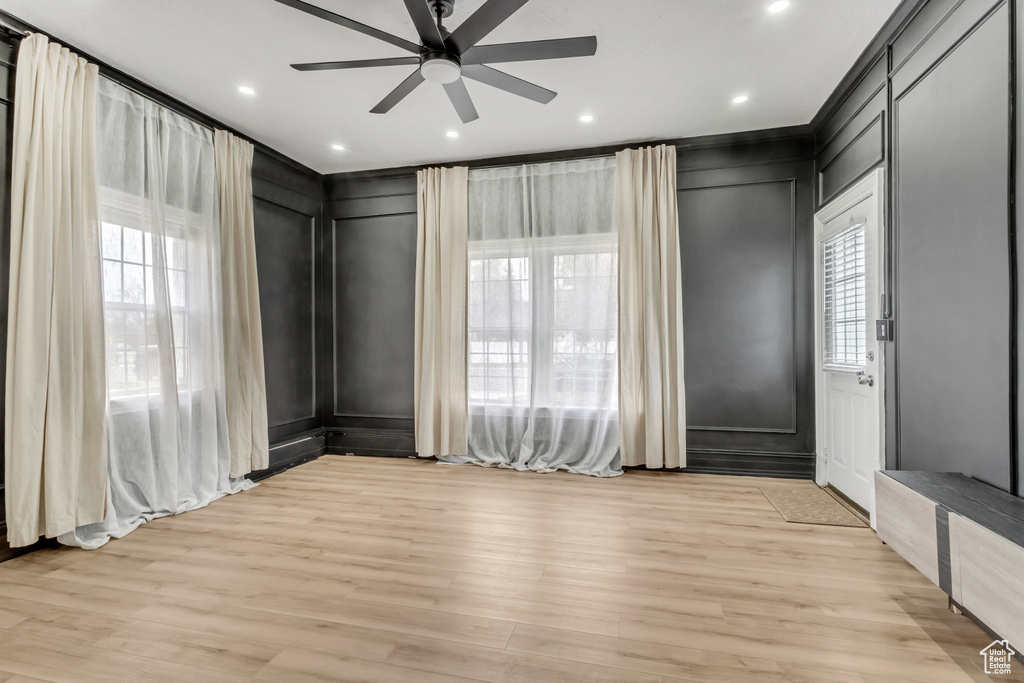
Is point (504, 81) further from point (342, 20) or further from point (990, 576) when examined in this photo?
point (990, 576)

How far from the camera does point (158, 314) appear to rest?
128 inches

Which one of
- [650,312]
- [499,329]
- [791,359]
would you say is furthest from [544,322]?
[791,359]

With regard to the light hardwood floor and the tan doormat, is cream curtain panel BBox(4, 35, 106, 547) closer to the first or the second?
the light hardwood floor

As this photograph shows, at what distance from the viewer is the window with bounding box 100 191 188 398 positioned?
3010mm

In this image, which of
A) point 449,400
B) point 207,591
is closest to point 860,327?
point 449,400

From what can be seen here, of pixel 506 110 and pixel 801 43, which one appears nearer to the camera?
pixel 801 43

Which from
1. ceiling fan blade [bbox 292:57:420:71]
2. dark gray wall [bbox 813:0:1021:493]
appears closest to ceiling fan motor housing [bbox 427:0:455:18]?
ceiling fan blade [bbox 292:57:420:71]

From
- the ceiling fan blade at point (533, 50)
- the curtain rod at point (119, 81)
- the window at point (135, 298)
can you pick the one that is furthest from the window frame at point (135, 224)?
the ceiling fan blade at point (533, 50)

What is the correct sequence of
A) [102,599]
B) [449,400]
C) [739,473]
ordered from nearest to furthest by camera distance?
[102,599], [739,473], [449,400]

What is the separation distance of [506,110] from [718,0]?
1582 millimetres

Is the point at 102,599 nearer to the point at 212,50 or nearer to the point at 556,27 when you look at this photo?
the point at 212,50

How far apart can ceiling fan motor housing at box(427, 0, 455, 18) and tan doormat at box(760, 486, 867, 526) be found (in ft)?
11.2

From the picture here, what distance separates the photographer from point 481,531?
9.61 feet

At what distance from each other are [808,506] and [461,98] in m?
3.38
